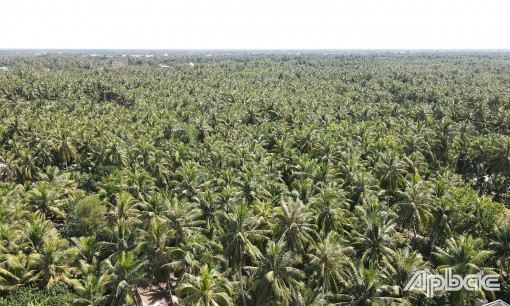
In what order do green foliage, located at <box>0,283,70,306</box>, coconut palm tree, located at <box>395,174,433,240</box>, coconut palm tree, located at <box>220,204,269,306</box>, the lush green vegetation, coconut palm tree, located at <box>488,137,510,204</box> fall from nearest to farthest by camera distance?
the lush green vegetation, green foliage, located at <box>0,283,70,306</box>, coconut palm tree, located at <box>220,204,269,306</box>, coconut palm tree, located at <box>395,174,433,240</box>, coconut palm tree, located at <box>488,137,510,204</box>

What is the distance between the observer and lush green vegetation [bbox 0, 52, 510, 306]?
93.4ft

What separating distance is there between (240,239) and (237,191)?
40.0ft

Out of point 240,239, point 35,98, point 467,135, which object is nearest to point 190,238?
point 240,239

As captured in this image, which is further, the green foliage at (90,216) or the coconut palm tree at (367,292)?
the green foliage at (90,216)

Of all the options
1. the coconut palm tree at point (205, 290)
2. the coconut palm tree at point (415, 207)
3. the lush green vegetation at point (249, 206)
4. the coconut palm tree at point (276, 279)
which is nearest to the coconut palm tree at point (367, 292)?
the lush green vegetation at point (249, 206)

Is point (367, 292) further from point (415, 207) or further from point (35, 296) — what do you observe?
point (35, 296)

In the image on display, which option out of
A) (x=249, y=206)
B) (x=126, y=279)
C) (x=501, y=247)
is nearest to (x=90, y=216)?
(x=126, y=279)

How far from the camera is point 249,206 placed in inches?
1484

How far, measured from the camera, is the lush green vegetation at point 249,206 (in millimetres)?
28469

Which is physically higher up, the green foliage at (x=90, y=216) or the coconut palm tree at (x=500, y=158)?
the coconut palm tree at (x=500, y=158)

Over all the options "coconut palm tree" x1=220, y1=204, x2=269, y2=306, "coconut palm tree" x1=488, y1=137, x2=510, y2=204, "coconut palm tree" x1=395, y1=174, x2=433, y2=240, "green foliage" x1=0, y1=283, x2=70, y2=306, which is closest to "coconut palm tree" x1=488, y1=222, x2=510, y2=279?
"coconut palm tree" x1=395, y1=174, x2=433, y2=240

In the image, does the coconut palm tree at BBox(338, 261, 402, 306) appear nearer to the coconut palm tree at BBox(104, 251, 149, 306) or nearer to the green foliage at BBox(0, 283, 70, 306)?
the coconut palm tree at BBox(104, 251, 149, 306)

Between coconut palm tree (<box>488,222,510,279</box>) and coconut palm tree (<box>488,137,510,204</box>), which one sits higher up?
coconut palm tree (<box>488,137,510,204</box>)

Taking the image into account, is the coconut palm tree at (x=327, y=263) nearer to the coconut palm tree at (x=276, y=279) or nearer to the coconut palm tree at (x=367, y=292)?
the coconut palm tree at (x=276, y=279)
